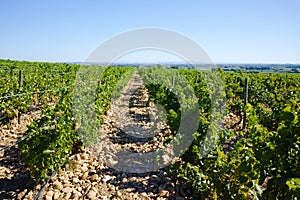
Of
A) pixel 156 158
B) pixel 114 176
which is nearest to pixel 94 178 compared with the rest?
pixel 114 176

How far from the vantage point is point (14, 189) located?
4.23 meters

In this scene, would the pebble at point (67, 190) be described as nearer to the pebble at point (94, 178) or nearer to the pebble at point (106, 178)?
the pebble at point (94, 178)

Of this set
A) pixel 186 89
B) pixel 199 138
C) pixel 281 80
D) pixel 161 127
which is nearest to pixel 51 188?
pixel 199 138

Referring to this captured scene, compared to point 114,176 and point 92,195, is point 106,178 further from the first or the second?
point 92,195

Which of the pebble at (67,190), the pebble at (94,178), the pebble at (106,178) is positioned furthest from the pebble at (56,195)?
the pebble at (106,178)

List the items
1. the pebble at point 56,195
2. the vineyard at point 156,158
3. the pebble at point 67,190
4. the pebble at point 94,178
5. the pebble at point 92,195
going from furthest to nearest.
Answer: the pebble at point 94,178 → the pebble at point 67,190 → the pebble at point 92,195 → the pebble at point 56,195 → the vineyard at point 156,158

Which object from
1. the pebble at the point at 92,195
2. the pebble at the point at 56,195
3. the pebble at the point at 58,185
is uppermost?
the pebble at the point at 58,185

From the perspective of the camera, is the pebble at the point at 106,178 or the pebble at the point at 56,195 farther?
the pebble at the point at 106,178

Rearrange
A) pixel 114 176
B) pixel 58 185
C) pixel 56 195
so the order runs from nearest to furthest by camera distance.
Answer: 1. pixel 56 195
2. pixel 58 185
3. pixel 114 176

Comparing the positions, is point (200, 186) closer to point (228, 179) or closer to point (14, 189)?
point (228, 179)

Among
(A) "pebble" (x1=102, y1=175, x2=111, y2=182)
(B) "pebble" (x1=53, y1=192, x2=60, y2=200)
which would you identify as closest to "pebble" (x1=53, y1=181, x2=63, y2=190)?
(B) "pebble" (x1=53, y1=192, x2=60, y2=200)

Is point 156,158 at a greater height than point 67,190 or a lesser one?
greater

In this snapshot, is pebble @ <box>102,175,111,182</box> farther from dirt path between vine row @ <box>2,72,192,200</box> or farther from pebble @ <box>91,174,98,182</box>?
pebble @ <box>91,174,98,182</box>

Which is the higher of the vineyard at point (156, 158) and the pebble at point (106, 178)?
the vineyard at point (156, 158)
